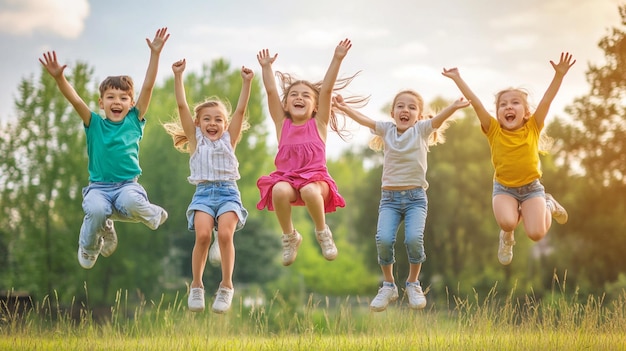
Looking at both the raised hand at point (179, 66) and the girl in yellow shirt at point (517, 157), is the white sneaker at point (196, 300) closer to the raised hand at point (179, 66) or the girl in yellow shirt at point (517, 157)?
the raised hand at point (179, 66)

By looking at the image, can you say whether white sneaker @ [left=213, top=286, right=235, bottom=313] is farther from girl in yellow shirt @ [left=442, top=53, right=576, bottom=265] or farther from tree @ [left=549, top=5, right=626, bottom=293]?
tree @ [left=549, top=5, right=626, bottom=293]

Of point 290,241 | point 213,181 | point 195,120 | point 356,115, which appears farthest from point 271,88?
point 290,241

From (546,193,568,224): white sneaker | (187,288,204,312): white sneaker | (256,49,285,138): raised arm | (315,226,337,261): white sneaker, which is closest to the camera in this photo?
(187,288,204,312): white sneaker

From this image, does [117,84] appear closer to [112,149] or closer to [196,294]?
[112,149]

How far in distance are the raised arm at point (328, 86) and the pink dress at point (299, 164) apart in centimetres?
11

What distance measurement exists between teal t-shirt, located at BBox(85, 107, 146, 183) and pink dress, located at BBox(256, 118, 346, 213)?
1540 mm

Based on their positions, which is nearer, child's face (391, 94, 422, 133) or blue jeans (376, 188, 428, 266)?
blue jeans (376, 188, 428, 266)

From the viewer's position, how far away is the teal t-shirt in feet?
28.2

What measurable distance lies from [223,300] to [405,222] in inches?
88.1

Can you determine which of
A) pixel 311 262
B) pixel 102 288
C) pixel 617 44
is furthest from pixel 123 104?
pixel 311 262

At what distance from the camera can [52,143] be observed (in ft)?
84.3

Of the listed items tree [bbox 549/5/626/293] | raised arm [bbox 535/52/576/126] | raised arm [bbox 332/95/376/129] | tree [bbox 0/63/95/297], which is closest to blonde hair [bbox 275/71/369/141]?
raised arm [bbox 332/95/376/129]

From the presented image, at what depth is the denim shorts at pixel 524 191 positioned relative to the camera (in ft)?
29.8

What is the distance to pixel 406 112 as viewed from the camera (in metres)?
8.93
